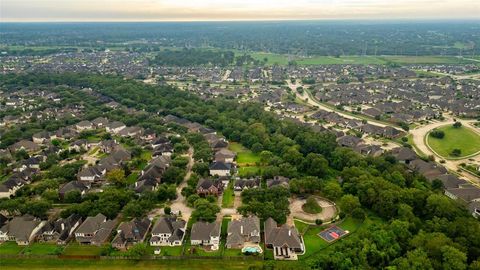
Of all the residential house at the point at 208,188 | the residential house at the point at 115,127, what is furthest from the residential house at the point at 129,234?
the residential house at the point at 115,127

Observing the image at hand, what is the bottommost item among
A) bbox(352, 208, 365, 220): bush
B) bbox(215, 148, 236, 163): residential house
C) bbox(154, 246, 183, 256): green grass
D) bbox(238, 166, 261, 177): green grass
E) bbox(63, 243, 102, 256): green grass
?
bbox(238, 166, 261, 177): green grass

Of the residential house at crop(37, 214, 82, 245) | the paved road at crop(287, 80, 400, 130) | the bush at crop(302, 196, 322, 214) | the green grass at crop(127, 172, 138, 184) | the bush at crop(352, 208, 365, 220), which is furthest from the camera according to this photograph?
the paved road at crop(287, 80, 400, 130)

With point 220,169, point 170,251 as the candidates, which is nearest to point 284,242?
point 170,251

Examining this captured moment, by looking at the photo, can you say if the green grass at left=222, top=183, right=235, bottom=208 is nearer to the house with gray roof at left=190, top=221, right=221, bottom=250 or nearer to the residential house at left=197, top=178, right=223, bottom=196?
the residential house at left=197, top=178, right=223, bottom=196

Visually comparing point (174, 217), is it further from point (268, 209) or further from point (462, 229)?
point (462, 229)

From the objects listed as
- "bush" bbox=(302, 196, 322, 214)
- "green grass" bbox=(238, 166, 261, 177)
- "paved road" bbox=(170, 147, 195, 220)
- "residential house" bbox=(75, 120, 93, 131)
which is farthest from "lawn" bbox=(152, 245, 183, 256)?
"residential house" bbox=(75, 120, 93, 131)

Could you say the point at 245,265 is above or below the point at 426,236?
below

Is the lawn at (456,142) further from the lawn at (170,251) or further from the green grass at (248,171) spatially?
the lawn at (170,251)

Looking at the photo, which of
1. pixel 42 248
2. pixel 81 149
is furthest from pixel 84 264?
pixel 81 149
